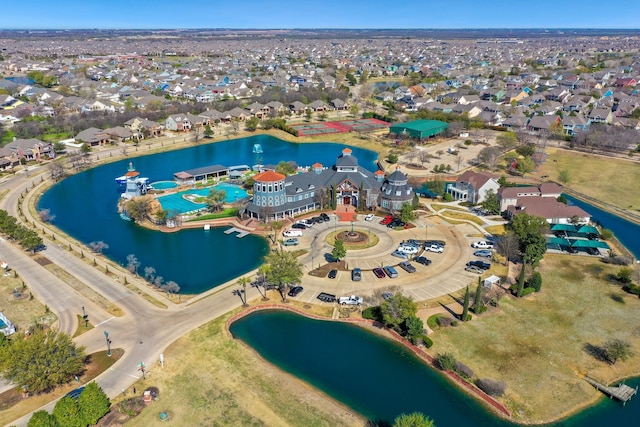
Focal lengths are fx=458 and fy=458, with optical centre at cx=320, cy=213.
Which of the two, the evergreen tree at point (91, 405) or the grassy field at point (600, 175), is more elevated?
the grassy field at point (600, 175)

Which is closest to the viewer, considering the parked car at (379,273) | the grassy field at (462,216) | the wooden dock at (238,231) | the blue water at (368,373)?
the blue water at (368,373)

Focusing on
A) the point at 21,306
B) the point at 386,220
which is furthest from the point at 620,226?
the point at 21,306

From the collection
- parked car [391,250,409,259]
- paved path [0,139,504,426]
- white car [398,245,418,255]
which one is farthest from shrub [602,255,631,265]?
parked car [391,250,409,259]

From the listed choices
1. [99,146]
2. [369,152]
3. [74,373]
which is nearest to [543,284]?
[74,373]

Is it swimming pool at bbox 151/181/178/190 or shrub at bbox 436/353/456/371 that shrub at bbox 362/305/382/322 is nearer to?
shrub at bbox 436/353/456/371

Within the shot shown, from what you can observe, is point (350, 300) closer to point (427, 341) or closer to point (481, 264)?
point (427, 341)

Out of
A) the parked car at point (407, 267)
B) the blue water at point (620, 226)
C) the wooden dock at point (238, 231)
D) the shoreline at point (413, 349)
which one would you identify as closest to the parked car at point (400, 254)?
the parked car at point (407, 267)

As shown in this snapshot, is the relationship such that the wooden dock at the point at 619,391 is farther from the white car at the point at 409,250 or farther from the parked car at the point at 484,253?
the white car at the point at 409,250

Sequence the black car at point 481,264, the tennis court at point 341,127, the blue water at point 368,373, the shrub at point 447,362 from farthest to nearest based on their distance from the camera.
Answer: the tennis court at point 341,127, the black car at point 481,264, the shrub at point 447,362, the blue water at point 368,373

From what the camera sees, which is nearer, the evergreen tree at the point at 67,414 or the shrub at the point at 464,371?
the evergreen tree at the point at 67,414
